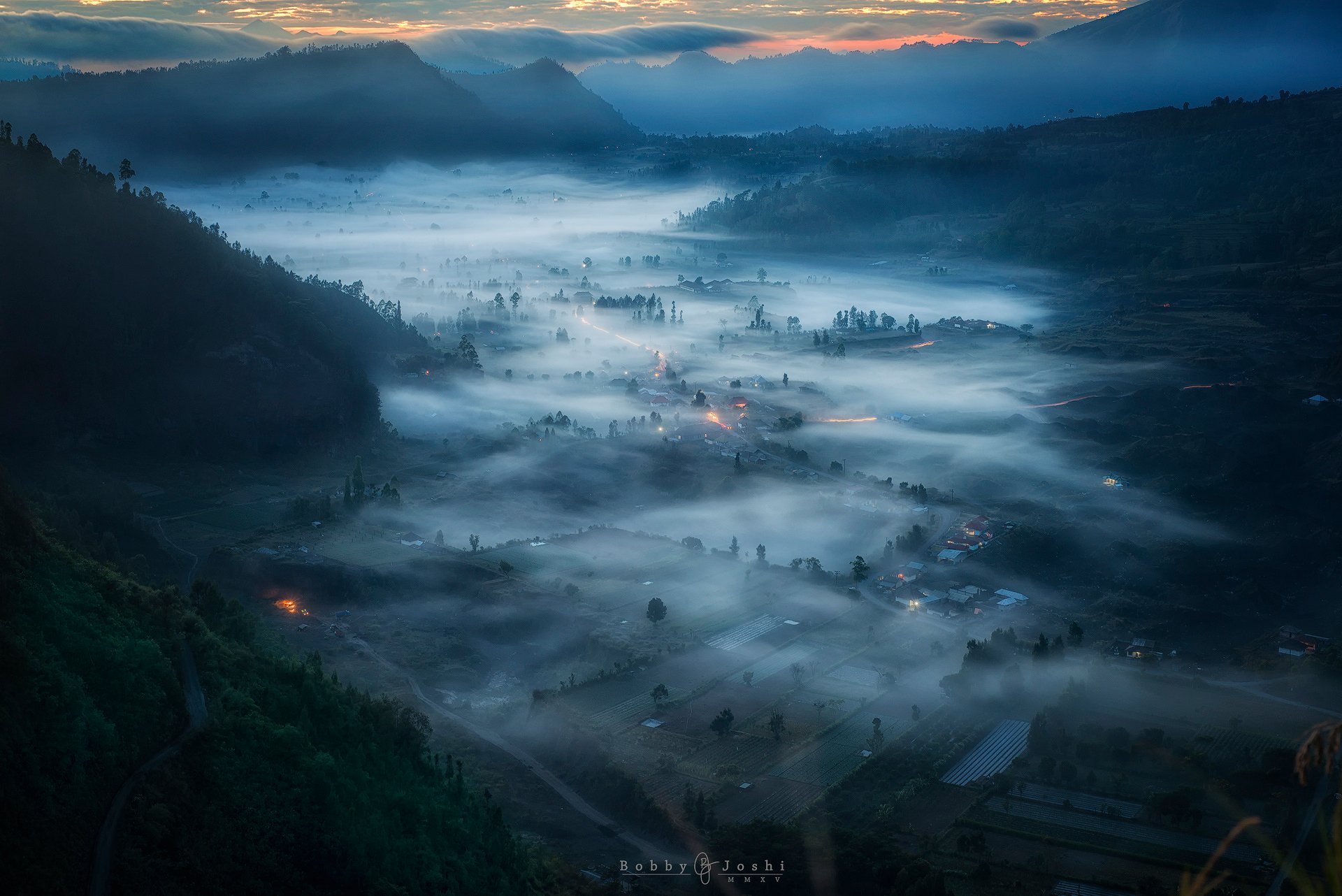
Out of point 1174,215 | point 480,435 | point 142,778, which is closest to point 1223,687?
point 142,778

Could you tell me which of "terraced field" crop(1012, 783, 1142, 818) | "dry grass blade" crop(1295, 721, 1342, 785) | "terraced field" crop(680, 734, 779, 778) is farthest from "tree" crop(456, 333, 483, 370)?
"dry grass blade" crop(1295, 721, 1342, 785)

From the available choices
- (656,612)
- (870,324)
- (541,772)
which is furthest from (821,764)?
(870,324)

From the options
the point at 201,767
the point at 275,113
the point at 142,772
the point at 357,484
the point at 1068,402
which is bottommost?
the point at 357,484

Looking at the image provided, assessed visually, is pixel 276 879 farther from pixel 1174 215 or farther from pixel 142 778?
pixel 1174 215

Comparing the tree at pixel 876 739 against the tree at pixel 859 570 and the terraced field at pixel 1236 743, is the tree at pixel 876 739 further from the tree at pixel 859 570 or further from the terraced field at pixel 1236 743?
the tree at pixel 859 570

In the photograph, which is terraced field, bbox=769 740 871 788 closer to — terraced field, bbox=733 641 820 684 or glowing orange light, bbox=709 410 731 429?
terraced field, bbox=733 641 820 684

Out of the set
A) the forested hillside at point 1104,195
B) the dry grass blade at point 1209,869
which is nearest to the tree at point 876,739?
the dry grass blade at point 1209,869

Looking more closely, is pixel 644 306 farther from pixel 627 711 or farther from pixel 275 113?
pixel 627 711
